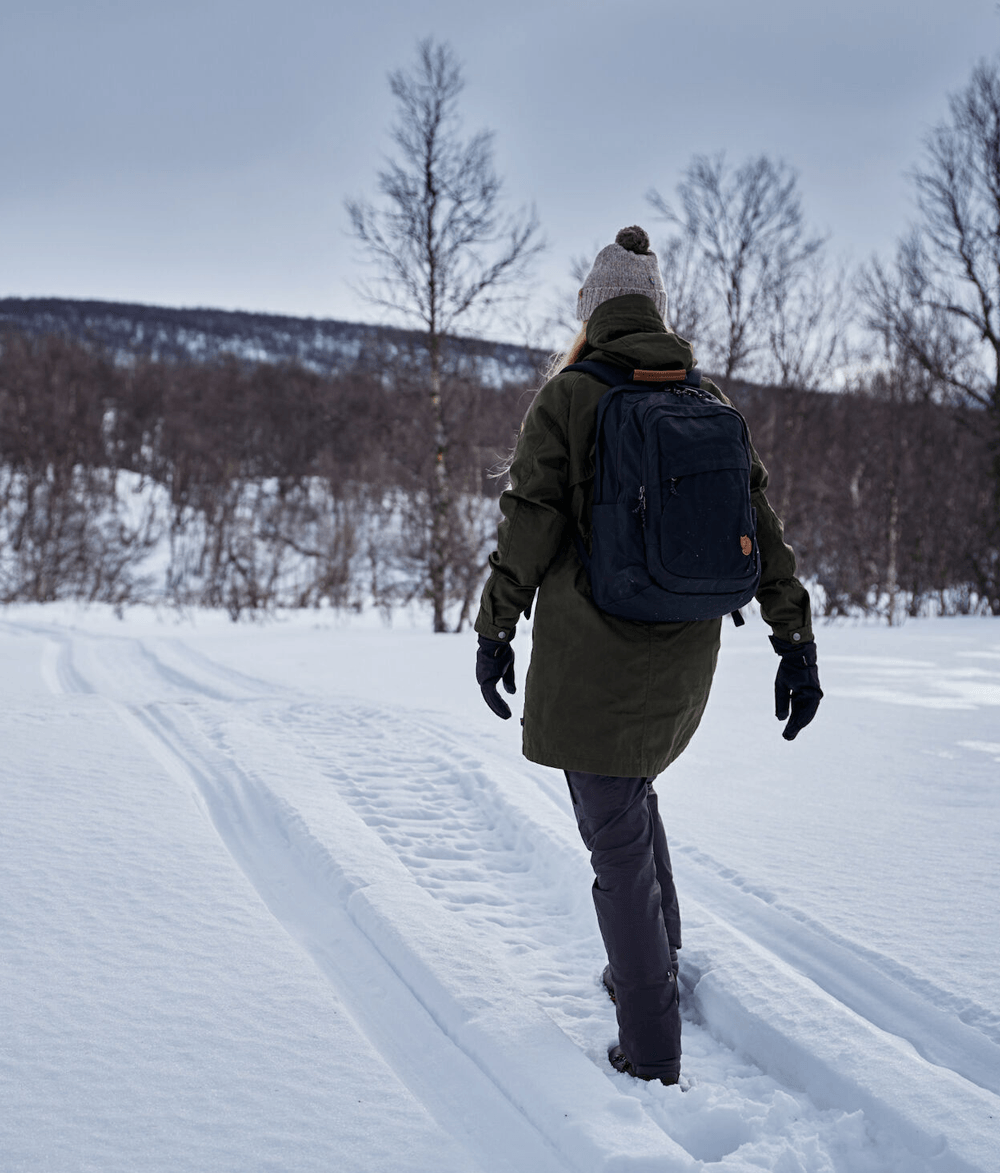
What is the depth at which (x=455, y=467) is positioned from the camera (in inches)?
527

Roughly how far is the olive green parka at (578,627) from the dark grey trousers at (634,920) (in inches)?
3.4

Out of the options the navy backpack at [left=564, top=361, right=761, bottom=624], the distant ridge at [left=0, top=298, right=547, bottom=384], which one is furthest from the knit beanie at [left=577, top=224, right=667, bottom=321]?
the distant ridge at [left=0, top=298, right=547, bottom=384]

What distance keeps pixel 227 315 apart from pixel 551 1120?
67108mm

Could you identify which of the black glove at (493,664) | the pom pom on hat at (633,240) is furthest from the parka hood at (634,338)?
the black glove at (493,664)

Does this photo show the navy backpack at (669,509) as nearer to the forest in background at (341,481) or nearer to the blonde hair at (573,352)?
the blonde hair at (573,352)

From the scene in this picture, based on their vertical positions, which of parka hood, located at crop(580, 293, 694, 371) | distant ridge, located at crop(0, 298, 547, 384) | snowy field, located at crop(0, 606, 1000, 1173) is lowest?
snowy field, located at crop(0, 606, 1000, 1173)

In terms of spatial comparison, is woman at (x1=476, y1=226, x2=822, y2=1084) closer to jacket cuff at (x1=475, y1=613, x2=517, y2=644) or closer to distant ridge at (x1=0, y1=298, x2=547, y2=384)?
jacket cuff at (x1=475, y1=613, x2=517, y2=644)

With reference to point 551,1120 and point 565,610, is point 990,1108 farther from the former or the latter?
point 565,610

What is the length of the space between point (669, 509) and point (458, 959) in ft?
4.56

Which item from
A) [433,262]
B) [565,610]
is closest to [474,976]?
[565,610]

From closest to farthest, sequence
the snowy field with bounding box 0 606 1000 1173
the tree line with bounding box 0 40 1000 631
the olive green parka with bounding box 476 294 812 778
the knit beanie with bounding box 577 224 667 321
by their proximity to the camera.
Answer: the snowy field with bounding box 0 606 1000 1173
the olive green parka with bounding box 476 294 812 778
the knit beanie with bounding box 577 224 667 321
the tree line with bounding box 0 40 1000 631

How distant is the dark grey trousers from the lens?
187 cm

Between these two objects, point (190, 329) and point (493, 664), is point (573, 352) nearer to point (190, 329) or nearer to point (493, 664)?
point (493, 664)

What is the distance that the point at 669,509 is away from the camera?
1723mm
